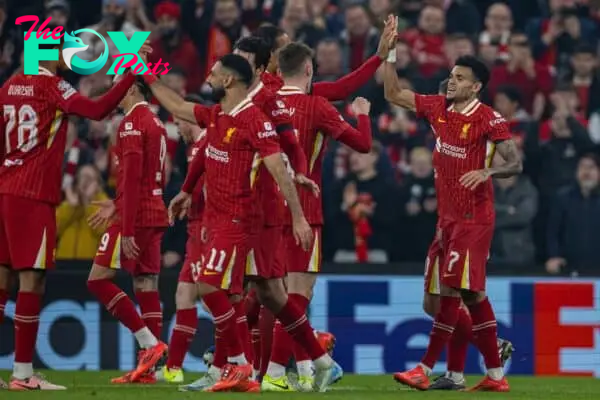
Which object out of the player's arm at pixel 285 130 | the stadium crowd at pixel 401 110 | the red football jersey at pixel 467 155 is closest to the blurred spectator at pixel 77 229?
the stadium crowd at pixel 401 110

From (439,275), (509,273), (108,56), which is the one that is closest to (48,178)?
(439,275)

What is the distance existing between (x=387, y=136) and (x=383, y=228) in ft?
4.53

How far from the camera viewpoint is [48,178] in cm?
1184

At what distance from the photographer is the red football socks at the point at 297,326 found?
11.5 meters

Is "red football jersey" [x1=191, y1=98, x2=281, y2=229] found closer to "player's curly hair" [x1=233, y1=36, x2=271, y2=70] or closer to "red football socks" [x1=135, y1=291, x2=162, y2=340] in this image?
"player's curly hair" [x1=233, y1=36, x2=271, y2=70]

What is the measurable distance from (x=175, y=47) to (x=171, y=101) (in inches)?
312

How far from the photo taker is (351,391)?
1216 cm

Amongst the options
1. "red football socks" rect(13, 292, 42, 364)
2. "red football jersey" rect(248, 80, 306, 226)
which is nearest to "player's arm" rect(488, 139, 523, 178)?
"red football jersey" rect(248, 80, 306, 226)

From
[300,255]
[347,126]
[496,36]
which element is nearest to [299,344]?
[300,255]

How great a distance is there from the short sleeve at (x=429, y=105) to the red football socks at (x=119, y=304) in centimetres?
286

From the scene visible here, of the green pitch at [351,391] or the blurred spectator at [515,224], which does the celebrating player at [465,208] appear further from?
the blurred spectator at [515,224]

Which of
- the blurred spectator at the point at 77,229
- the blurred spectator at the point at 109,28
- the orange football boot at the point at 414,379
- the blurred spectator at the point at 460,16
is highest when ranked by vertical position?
the blurred spectator at the point at 460,16

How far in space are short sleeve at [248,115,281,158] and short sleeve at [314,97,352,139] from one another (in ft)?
3.69

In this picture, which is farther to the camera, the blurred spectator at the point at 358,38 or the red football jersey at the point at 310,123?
the blurred spectator at the point at 358,38
